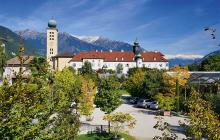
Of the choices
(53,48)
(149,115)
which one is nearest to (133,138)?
(149,115)

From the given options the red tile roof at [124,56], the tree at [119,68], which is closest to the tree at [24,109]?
the tree at [119,68]

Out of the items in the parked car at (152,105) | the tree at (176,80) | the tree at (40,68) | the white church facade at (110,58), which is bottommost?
the parked car at (152,105)

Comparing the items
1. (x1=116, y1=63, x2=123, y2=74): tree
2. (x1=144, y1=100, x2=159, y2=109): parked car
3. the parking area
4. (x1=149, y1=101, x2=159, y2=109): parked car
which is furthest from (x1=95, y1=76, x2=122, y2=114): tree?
(x1=116, y1=63, x2=123, y2=74): tree

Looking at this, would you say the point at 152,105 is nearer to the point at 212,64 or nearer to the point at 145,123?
the point at 145,123

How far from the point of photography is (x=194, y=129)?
13461mm

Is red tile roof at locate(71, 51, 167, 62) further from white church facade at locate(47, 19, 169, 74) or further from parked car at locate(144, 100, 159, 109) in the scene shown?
parked car at locate(144, 100, 159, 109)

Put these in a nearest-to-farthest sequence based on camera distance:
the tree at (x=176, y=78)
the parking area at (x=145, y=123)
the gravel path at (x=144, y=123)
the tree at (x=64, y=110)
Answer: the tree at (x=64, y=110), the gravel path at (x=144, y=123), the parking area at (x=145, y=123), the tree at (x=176, y=78)

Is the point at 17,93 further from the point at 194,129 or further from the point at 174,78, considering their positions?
the point at 174,78

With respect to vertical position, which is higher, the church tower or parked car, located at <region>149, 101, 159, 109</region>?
the church tower

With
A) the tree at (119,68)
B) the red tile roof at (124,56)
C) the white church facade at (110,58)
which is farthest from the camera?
the red tile roof at (124,56)

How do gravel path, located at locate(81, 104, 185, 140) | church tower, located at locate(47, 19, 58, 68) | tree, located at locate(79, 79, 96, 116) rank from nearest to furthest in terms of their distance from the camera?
gravel path, located at locate(81, 104, 185, 140) < tree, located at locate(79, 79, 96, 116) < church tower, located at locate(47, 19, 58, 68)

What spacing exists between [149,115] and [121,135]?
54.5 feet

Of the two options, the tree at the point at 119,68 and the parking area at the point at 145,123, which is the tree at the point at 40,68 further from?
the tree at the point at 119,68

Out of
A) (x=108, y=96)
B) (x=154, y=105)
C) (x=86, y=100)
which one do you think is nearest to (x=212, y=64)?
(x=154, y=105)
